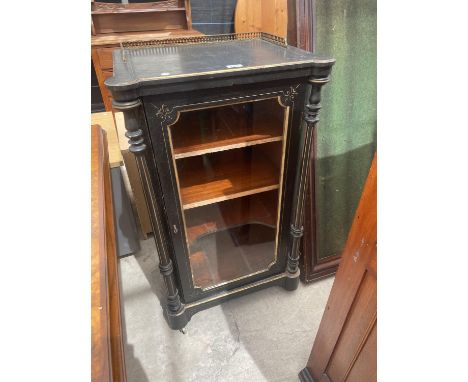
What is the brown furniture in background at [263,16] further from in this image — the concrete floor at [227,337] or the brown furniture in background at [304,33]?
the concrete floor at [227,337]

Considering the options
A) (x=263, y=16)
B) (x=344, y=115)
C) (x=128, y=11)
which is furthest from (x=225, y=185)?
Answer: (x=128, y=11)

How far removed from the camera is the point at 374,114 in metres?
1.53

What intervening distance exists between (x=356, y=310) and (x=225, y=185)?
69 cm

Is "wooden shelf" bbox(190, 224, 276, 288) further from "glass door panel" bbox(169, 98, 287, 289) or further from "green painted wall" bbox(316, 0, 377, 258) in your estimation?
"green painted wall" bbox(316, 0, 377, 258)

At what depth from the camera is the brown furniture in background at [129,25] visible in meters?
2.12

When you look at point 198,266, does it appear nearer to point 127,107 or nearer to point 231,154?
point 231,154

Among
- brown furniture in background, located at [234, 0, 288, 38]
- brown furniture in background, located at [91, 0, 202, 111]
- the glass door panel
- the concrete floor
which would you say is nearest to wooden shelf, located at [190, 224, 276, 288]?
the glass door panel

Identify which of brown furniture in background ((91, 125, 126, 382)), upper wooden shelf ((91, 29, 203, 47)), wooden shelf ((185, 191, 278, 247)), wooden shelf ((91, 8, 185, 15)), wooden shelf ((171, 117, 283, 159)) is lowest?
wooden shelf ((185, 191, 278, 247))

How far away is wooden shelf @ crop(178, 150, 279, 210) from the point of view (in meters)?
1.24

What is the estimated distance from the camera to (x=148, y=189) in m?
1.02

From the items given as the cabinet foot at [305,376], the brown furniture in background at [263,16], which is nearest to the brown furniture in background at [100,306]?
the cabinet foot at [305,376]

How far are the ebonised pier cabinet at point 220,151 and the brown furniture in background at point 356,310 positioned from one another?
1.47 feet

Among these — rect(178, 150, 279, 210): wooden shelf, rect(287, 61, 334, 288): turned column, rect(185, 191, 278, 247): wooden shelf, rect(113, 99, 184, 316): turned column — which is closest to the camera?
rect(113, 99, 184, 316): turned column

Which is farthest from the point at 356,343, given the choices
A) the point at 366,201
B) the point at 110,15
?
the point at 110,15
